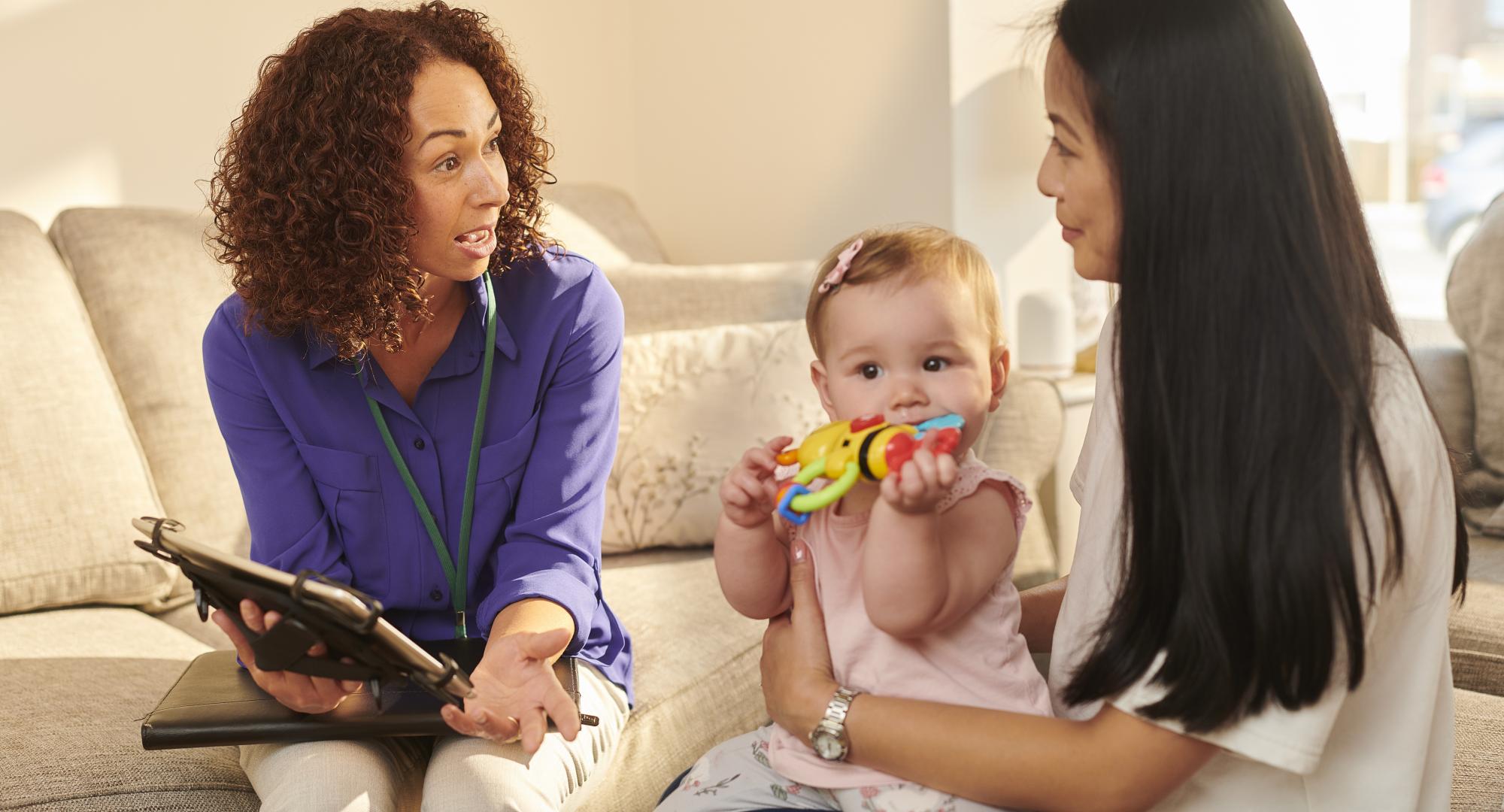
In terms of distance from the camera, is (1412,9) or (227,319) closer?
(227,319)

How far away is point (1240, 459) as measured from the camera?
36.1 inches

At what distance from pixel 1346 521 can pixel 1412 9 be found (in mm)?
→ 3923

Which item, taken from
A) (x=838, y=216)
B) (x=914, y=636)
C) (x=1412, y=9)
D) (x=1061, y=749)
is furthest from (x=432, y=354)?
(x=1412, y=9)

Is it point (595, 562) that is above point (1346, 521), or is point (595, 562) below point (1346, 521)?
below

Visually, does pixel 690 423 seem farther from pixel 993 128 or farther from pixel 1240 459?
pixel 1240 459

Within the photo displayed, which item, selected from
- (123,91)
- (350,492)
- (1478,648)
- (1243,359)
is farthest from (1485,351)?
(123,91)

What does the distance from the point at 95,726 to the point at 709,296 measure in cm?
142

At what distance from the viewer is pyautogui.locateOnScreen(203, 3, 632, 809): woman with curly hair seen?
1.46m

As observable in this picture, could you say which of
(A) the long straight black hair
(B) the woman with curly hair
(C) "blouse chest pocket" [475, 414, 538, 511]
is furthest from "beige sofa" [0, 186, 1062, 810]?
(A) the long straight black hair

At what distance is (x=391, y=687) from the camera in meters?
1.40

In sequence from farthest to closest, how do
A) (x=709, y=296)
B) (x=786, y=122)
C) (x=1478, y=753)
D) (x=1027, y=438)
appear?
1. (x=786, y=122)
2. (x=709, y=296)
3. (x=1027, y=438)
4. (x=1478, y=753)

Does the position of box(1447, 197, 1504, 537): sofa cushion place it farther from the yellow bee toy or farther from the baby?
the yellow bee toy

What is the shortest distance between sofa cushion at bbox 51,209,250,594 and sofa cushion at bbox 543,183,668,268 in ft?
2.69

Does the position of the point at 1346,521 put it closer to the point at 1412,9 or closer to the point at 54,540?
the point at 54,540
